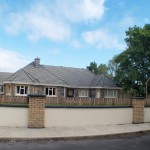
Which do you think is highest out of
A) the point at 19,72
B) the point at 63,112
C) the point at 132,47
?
the point at 132,47

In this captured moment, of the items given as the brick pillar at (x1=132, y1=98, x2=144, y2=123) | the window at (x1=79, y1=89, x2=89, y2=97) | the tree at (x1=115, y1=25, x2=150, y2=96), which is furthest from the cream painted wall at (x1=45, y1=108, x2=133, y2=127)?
the window at (x1=79, y1=89, x2=89, y2=97)

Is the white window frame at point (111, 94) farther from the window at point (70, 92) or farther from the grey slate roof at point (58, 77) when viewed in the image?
the window at point (70, 92)

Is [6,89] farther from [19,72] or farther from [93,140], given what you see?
[93,140]

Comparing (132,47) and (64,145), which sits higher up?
(132,47)

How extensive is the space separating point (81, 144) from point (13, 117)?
415 cm

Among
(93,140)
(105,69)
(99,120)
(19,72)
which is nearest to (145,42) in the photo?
(19,72)

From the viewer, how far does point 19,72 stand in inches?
1433

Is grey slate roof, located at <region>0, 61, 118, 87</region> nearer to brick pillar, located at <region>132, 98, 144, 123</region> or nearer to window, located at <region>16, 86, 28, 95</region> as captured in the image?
window, located at <region>16, 86, 28, 95</region>

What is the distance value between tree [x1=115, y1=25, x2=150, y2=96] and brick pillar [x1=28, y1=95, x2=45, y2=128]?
2405cm

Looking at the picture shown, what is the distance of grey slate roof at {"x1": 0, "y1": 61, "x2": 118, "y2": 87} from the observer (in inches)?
1412

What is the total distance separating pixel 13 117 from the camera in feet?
41.3

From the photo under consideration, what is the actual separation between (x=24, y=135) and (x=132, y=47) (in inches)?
1110

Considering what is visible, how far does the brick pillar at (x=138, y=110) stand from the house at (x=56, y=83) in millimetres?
21008

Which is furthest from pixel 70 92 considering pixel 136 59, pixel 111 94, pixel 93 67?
pixel 93 67
